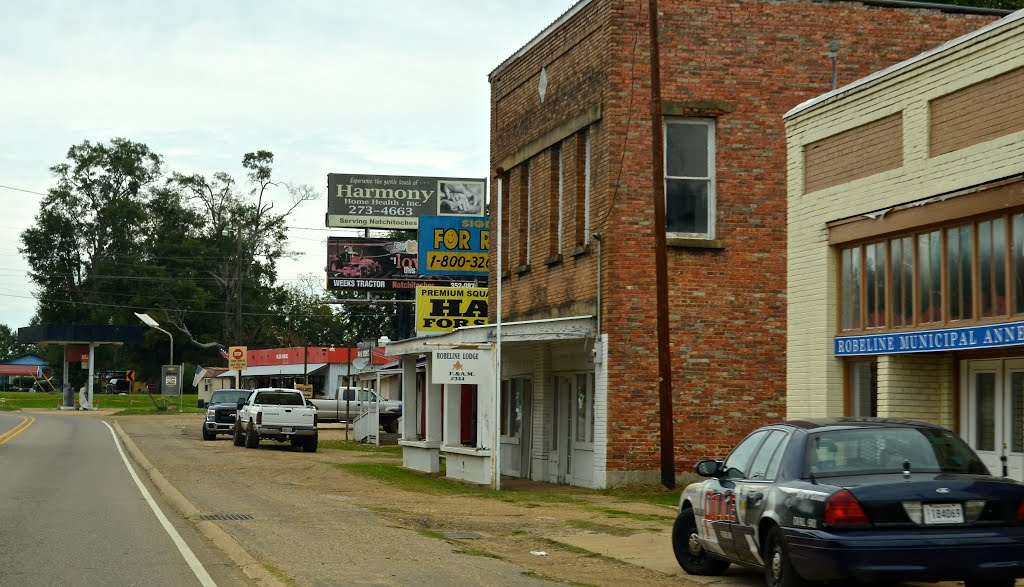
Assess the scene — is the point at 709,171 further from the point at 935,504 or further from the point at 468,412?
the point at 935,504

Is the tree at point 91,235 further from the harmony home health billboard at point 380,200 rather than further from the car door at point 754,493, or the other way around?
the car door at point 754,493

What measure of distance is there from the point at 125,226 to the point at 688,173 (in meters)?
86.0

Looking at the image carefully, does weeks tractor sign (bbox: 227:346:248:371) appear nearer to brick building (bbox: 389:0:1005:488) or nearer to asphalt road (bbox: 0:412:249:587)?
asphalt road (bbox: 0:412:249:587)

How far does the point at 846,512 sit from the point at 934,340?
614 centimetres

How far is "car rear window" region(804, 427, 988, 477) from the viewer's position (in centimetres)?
1013

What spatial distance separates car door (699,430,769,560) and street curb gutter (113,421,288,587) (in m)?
3.81

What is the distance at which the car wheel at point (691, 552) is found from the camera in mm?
12609

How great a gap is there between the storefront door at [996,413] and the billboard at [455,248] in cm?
2141

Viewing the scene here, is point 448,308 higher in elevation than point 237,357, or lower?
higher

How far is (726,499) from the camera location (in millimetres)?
11516

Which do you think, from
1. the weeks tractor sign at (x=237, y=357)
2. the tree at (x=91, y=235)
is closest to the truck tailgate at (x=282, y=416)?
the weeks tractor sign at (x=237, y=357)

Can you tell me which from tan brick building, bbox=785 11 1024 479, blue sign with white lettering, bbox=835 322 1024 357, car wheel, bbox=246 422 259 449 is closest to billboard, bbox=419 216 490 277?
car wheel, bbox=246 422 259 449

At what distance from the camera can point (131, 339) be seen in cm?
8612

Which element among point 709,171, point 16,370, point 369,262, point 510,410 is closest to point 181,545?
point 709,171
